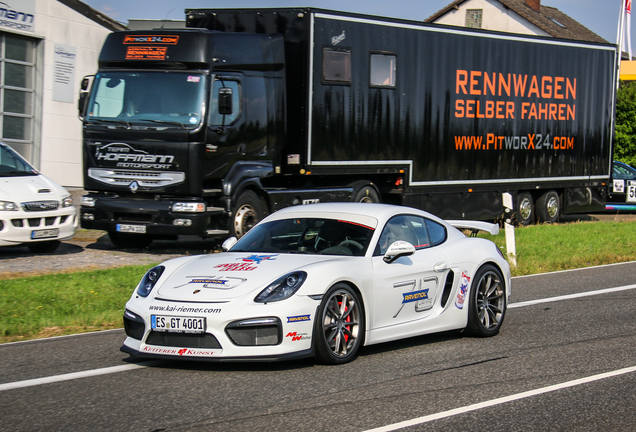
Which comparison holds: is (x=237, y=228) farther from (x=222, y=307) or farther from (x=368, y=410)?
(x=368, y=410)

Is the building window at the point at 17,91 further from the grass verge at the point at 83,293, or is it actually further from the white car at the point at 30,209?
the grass verge at the point at 83,293

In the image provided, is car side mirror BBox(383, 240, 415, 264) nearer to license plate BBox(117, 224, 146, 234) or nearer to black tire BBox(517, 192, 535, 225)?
license plate BBox(117, 224, 146, 234)

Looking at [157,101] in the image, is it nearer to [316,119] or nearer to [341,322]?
[316,119]

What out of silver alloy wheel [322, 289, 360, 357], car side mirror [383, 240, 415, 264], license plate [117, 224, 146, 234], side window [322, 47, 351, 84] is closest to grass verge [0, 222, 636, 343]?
license plate [117, 224, 146, 234]

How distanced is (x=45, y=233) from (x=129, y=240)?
215 cm

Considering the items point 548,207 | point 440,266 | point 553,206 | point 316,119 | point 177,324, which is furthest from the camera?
point 553,206

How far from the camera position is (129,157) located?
1323 centimetres

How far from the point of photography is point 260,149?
1420 cm

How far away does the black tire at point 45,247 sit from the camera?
532 inches

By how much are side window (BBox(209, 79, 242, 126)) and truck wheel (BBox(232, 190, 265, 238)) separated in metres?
1.30

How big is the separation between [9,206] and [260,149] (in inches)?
163

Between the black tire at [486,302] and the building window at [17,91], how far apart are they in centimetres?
1643

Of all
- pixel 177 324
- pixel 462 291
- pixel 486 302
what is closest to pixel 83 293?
pixel 177 324

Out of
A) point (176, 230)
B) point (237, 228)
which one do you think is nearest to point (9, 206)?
point (176, 230)
